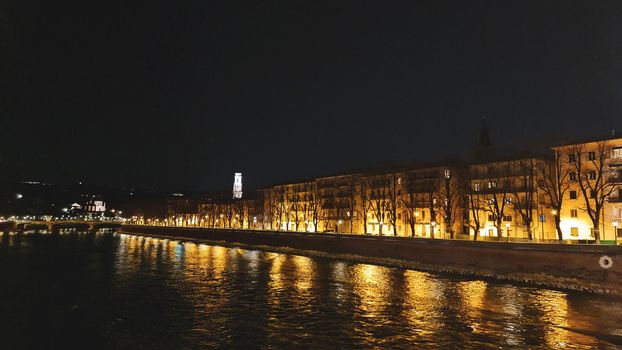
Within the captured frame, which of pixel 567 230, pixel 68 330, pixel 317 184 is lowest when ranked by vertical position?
pixel 68 330

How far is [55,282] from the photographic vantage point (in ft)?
131

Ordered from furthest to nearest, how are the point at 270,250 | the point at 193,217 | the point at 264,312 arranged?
the point at 193,217 < the point at 270,250 < the point at 264,312

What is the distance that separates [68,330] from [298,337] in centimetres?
1177

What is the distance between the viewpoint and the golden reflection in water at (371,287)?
27856 millimetres

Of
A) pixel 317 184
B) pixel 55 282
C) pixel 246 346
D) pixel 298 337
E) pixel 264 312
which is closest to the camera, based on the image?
pixel 246 346

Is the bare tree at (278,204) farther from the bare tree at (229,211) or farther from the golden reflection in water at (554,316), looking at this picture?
the golden reflection in water at (554,316)

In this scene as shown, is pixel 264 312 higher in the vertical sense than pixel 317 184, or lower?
lower

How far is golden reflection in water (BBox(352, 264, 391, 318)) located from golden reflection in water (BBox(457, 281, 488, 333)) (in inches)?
189

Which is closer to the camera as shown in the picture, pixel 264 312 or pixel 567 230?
pixel 264 312

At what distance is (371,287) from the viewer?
35469mm

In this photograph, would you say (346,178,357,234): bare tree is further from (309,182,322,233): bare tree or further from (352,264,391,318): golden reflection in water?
(352,264,391,318): golden reflection in water

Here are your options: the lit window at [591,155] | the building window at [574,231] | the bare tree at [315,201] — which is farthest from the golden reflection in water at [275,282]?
the bare tree at [315,201]

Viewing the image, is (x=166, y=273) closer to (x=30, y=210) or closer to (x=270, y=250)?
(x=270, y=250)

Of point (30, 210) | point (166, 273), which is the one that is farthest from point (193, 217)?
point (166, 273)
